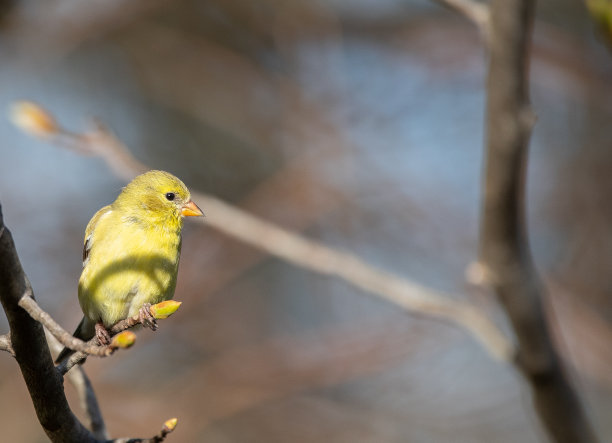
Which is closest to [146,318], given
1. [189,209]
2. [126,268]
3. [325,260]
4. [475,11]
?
[126,268]

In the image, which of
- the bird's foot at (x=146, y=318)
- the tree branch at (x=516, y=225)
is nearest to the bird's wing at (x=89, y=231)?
the bird's foot at (x=146, y=318)

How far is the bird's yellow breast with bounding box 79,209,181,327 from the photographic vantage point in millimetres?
2318

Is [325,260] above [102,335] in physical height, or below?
below

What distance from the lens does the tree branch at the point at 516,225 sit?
7.16 feet

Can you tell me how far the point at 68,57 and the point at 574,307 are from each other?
228 inches

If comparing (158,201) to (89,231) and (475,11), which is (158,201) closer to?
(89,231)

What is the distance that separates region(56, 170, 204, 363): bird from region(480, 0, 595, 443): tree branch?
1.07 m

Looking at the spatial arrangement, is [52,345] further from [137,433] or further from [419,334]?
[419,334]

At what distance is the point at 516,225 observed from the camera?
2.56m

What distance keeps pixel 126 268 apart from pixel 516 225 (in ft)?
4.65

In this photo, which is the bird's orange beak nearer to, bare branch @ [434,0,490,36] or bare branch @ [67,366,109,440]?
bare branch @ [67,366,109,440]

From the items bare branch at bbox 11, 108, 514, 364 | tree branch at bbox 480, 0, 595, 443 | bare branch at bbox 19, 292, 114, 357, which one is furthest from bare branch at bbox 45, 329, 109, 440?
tree branch at bbox 480, 0, 595, 443

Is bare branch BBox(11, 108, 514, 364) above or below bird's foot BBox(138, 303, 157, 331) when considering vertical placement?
below

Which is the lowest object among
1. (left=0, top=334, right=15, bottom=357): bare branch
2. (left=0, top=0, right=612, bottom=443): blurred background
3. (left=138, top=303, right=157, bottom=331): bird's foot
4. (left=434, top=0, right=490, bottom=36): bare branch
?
(left=0, top=0, right=612, bottom=443): blurred background
